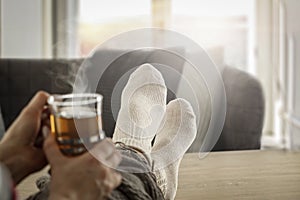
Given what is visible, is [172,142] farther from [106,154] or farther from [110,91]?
[106,154]

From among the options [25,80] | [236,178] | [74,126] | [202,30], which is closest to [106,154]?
[74,126]

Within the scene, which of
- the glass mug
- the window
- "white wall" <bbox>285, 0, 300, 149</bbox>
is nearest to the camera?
the glass mug

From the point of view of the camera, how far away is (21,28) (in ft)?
8.74

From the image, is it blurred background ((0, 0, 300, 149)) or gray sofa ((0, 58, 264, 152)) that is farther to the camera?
blurred background ((0, 0, 300, 149))

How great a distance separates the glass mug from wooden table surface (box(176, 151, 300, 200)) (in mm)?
273

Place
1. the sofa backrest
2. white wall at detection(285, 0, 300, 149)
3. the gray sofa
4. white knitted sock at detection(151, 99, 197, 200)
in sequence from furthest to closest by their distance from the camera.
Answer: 1. white wall at detection(285, 0, 300, 149)
2. the sofa backrest
3. the gray sofa
4. white knitted sock at detection(151, 99, 197, 200)

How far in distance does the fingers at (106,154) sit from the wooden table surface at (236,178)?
0.45 ft

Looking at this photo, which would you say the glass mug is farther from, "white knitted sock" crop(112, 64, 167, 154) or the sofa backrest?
the sofa backrest

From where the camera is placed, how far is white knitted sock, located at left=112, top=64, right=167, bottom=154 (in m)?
0.79

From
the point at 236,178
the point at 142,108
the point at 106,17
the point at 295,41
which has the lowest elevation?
the point at 236,178

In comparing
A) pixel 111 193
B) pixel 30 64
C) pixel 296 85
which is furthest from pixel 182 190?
pixel 296 85

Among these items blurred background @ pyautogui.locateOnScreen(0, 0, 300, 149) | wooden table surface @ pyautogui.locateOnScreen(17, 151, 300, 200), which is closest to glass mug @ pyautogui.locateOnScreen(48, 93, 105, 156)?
wooden table surface @ pyautogui.locateOnScreen(17, 151, 300, 200)

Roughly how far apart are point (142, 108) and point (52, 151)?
0.27m

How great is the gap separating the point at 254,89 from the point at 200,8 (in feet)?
4.97
